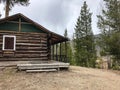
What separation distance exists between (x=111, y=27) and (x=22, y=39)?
15364mm

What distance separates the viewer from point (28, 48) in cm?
2038

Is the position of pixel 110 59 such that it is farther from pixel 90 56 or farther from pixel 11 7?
pixel 11 7

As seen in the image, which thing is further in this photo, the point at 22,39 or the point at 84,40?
the point at 84,40

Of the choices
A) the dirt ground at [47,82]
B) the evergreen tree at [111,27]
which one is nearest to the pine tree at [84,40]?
the evergreen tree at [111,27]

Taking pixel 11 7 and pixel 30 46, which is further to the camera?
pixel 11 7

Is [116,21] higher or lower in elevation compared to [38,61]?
higher

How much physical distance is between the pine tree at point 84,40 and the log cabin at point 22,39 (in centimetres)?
2256

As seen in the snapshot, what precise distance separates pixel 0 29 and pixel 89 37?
2659 centimetres

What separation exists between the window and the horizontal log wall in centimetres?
29

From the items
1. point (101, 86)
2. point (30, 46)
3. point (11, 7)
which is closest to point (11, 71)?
point (30, 46)

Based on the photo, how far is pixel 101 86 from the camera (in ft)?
44.5

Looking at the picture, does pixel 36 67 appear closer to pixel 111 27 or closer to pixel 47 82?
pixel 47 82

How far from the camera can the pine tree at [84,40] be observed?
4300 centimetres

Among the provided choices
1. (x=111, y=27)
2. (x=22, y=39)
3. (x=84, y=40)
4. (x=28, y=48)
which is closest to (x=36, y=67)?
(x=28, y=48)
